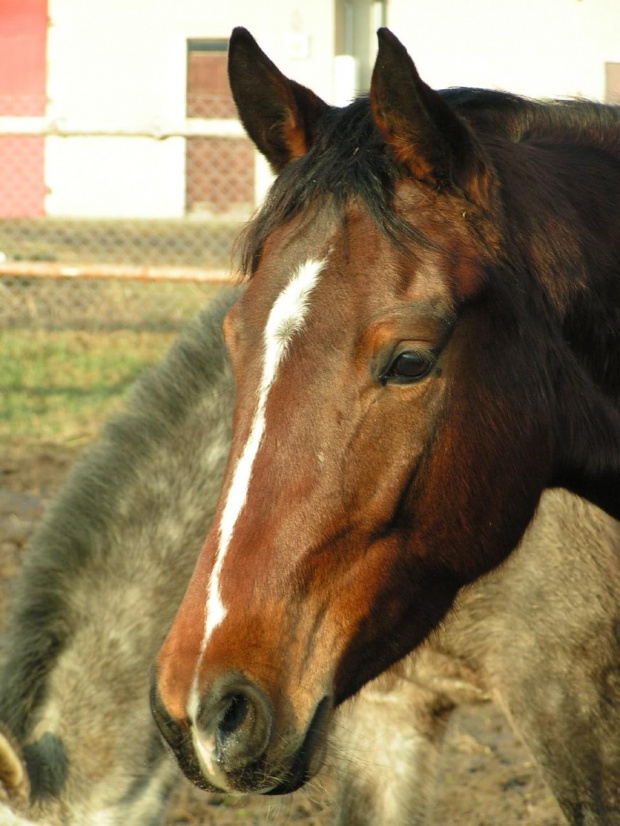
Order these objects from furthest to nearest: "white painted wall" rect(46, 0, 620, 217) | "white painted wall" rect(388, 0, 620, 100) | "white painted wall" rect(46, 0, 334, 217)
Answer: "white painted wall" rect(46, 0, 334, 217) → "white painted wall" rect(46, 0, 620, 217) → "white painted wall" rect(388, 0, 620, 100)

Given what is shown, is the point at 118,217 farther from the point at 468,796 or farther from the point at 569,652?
the point at 569,652

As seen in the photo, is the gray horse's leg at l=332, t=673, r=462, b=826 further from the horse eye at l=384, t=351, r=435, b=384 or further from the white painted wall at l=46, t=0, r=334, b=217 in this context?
the white painted wall at l=46, t=0, r=334, b=217

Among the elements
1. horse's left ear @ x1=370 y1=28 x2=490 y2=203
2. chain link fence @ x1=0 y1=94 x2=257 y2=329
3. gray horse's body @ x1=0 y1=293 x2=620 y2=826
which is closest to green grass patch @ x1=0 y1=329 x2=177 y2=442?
chain link fence @ x1=0 y1=94 x2=257 y2=329

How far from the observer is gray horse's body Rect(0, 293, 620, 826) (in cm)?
273

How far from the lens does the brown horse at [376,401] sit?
1656mm

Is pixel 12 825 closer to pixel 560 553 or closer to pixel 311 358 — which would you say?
pixel 311 358

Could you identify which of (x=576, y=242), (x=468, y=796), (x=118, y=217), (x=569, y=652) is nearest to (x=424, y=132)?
(x=576, y=242)

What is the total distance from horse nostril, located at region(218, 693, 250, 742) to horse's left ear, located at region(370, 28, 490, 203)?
0.89 metres

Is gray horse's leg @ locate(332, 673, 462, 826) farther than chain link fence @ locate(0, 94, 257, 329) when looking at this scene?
No

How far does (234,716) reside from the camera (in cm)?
162

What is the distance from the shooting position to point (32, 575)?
118 inches

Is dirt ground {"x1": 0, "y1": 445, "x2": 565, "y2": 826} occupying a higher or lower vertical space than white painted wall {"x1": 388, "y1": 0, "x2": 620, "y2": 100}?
lower

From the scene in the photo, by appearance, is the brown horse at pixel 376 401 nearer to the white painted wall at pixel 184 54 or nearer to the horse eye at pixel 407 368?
the horse eye at pixel 407 368

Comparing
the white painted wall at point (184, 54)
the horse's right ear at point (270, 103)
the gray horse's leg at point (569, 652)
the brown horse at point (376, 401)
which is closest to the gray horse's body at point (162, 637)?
the gray horse's leg at point (569, 652)
